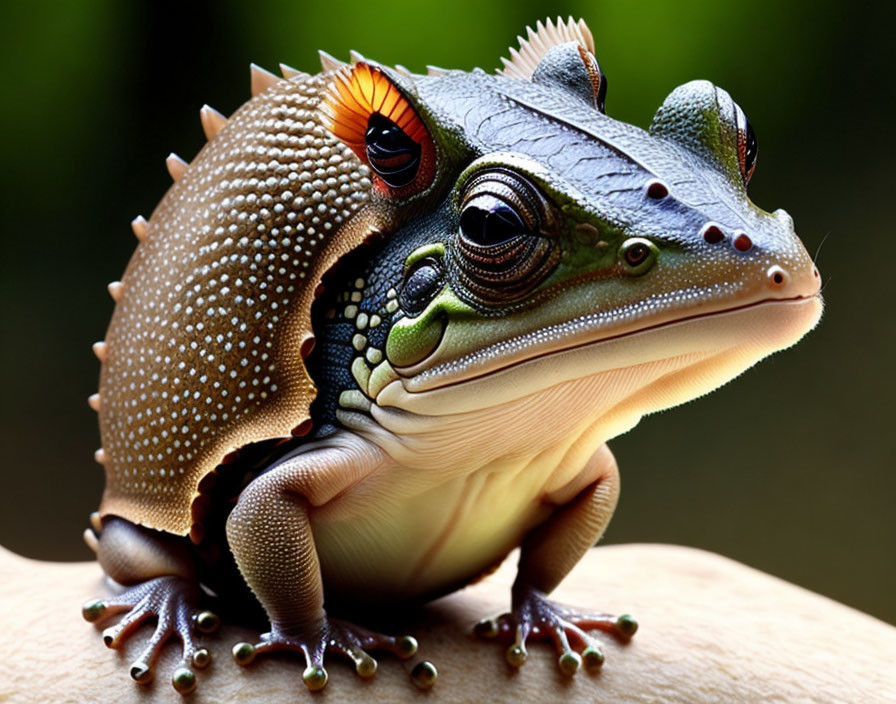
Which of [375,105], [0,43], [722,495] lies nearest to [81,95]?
[0,43]

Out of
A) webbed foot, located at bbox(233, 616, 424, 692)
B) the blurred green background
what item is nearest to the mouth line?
webbed foot, located at bbox(233, 616, 424, 692)

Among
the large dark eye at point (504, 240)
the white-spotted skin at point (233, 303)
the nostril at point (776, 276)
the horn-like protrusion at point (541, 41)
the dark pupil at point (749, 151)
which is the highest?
the horn-like protrusion at point (541, 41)

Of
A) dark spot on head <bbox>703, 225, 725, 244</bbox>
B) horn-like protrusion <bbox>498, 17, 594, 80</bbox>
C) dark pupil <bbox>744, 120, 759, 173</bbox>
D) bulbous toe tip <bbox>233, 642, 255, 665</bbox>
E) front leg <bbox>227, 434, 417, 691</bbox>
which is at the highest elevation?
horn-like protrusion <bbox>498, 17, 594, 80</bbox>

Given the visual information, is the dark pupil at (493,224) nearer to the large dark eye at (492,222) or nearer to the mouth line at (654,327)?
the large dark eye at (492,222)

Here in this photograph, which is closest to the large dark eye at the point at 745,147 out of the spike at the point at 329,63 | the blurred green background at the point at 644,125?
the spike at the point at 329,63

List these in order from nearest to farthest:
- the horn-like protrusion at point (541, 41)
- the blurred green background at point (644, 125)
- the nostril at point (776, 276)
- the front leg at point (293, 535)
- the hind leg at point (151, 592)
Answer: the nostril at point (776, 276) → the front leg at point (293, 535) → the hind leg at point (151, 592) → the horn-like protrusion at point (541, 41) → the blurred green background at point (644, 125)

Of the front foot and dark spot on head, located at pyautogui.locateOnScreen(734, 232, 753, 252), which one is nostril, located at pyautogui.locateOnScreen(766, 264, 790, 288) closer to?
dark spot on head, located at pyautogui.locateOnScreen(734, 232, 753, 252)
